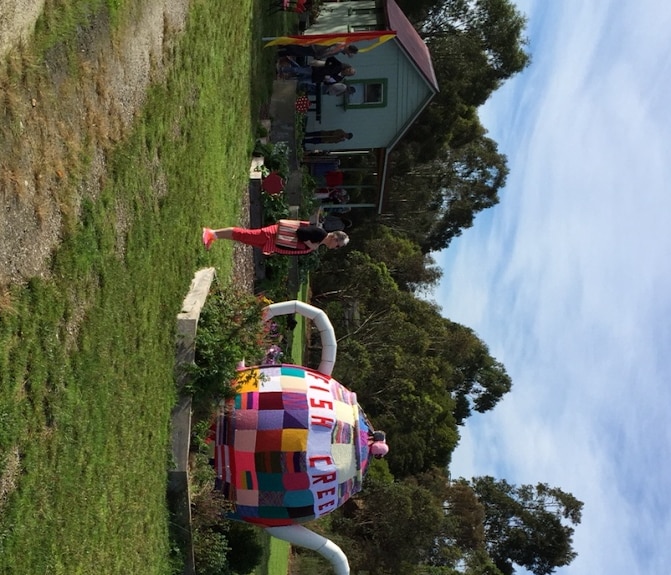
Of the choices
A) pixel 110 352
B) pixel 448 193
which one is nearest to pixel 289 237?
pixel 110 352

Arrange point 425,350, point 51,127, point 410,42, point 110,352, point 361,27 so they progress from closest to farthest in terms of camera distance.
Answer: point 51,127 < point 110,352 < point 410,42 < point 361,27 < point 425,350

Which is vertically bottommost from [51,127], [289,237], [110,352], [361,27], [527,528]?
[527,528]

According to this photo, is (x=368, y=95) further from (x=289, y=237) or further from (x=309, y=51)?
(x=289, y=237)

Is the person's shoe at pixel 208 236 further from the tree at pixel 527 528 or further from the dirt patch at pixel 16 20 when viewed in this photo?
the tree at pixel 527 528

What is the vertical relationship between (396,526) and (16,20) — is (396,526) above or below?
below

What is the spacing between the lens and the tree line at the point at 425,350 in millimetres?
21281

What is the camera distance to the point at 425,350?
25469 mm

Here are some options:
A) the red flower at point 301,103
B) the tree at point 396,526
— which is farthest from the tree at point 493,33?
the tree at point 396,526

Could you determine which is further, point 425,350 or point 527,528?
point 527,528

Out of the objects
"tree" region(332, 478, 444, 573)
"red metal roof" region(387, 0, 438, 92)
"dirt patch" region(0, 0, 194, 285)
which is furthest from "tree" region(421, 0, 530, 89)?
"dirt patch" region(0, 0, 194, 285)

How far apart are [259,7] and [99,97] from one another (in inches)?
418

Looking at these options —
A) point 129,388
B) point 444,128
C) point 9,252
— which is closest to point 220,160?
point 129,388

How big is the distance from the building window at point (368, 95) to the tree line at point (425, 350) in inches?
279

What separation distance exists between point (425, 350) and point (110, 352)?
20.4 meters
